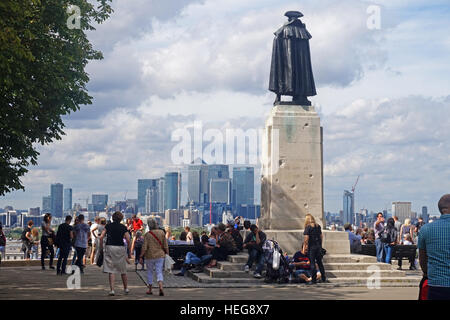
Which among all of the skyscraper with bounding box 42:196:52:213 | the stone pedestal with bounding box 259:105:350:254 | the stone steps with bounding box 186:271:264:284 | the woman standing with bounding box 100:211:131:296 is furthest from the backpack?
the skyscraper with bounding box 42:196:52:213

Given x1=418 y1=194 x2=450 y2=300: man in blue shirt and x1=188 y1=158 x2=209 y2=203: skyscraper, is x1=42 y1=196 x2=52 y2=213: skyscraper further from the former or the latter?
x1=418 y1=194 x2=450 y2=300: man in blue shirt

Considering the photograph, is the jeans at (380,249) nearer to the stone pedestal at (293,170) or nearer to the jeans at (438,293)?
the stone pedestal at (293,170)

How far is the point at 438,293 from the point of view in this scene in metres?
7.23

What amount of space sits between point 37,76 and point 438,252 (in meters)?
12.1

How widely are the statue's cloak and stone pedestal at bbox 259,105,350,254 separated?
0.84m

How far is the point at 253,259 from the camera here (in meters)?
18.8

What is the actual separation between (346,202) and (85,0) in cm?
12826

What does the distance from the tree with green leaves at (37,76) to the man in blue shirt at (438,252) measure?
9041 mm

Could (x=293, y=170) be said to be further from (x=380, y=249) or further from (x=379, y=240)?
(x=380, y=249)

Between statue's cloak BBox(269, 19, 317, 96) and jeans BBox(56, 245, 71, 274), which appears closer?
jeans BBox(56, 245, 71, 274)

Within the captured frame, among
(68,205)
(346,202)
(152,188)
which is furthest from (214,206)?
(68,205)

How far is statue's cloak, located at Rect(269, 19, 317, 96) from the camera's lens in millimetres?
22047

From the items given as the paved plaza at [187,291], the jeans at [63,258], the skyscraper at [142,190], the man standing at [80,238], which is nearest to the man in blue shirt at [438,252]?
the paved plaza at [187,291]
